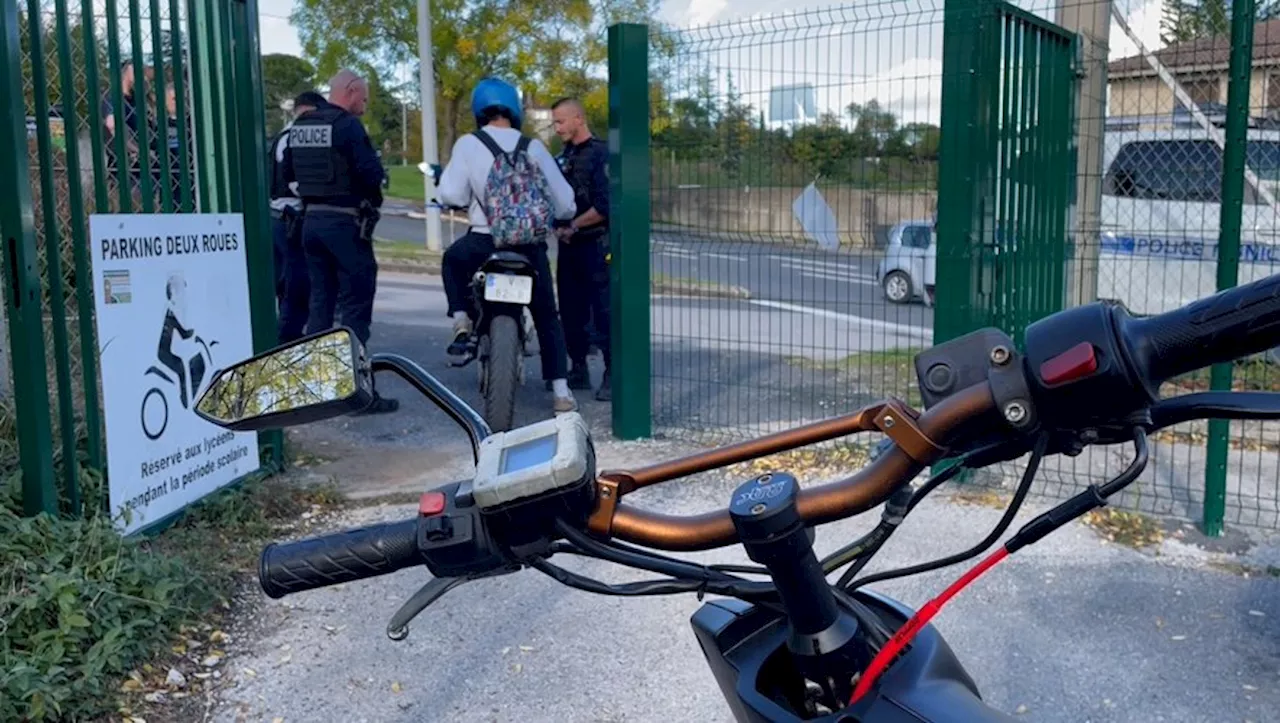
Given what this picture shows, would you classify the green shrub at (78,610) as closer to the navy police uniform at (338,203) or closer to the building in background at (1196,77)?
the navy police uniform at (338,203)

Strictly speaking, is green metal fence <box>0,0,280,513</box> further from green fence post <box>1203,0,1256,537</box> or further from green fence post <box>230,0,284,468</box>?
green fence post <box>1203,0,1256,537</box>

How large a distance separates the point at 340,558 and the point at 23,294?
3167 millimetres

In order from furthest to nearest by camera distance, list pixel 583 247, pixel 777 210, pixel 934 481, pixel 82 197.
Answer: pixel 583 247 < pixel 777 210 < pixel 82 197 < pixel 934 481

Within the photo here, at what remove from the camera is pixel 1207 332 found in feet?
4.21

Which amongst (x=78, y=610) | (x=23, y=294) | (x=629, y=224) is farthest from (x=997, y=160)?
(x=78, y=610)

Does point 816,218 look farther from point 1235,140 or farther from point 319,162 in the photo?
point 319,162

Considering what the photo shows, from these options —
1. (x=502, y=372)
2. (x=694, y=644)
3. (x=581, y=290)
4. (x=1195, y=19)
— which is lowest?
(x=694, y=644)

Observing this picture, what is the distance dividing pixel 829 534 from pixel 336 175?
Result: 12.6 feet

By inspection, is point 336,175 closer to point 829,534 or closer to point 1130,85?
point 829,534

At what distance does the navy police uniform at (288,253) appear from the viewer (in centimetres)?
822

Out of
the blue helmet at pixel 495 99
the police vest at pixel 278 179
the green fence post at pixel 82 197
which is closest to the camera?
the green fence post at pixel 82 197

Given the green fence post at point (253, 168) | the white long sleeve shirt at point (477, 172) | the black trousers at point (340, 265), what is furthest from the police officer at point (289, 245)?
the green fence post at point (253, 168)

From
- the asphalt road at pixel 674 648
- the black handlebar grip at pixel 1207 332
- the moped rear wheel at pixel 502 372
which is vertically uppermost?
the black handlebar grip at pixel 1207 332

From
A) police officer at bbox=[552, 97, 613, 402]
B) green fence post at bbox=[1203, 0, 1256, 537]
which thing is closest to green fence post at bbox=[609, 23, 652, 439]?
police officer at bbox=[552, 97, 613, 402]
